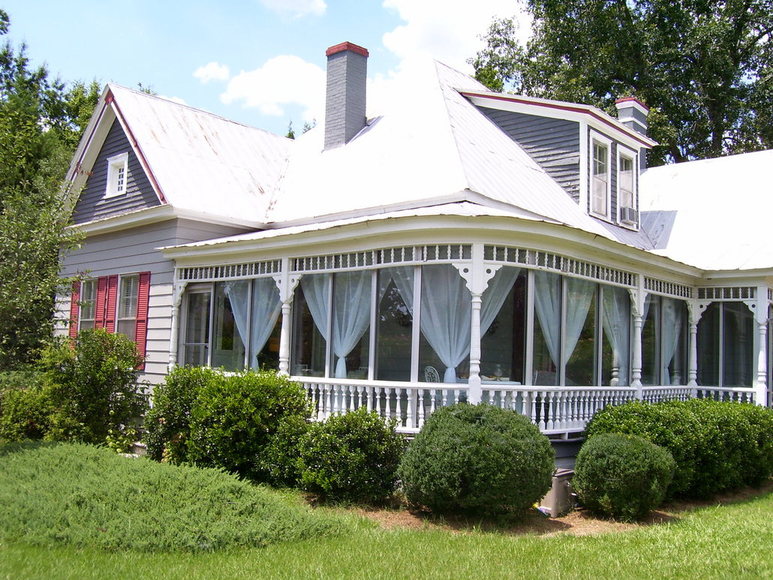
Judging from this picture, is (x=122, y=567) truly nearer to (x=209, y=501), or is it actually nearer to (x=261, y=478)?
(x=209, y=501)

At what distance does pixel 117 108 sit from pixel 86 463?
966 centimetres

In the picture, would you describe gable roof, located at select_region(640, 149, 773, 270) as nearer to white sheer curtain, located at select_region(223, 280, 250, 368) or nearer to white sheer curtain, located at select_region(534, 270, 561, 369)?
white sheer curtain, located at select_region(534, 270, 561, 369)

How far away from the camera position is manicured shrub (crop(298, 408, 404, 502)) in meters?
9.48

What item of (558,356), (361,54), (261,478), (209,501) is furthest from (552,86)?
(209,501)

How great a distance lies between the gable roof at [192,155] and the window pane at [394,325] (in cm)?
524

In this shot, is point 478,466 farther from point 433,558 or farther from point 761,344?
point 761,344

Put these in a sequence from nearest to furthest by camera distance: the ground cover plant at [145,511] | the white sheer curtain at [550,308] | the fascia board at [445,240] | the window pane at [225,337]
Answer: the ground cover plant at [145,511] → the fascia board at [445,240] → the white sheer curtain at [550,308] → the window pane at [225,337]

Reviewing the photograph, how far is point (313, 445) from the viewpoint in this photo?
32.1 ft

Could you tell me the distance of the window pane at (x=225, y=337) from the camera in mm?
14211

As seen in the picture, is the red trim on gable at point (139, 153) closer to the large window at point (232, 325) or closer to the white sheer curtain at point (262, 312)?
the large window at point (232, 325)

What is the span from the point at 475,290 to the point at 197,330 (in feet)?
23.0

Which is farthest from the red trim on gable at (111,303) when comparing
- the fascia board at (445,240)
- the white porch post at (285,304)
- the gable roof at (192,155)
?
the white porch post at (285,304)

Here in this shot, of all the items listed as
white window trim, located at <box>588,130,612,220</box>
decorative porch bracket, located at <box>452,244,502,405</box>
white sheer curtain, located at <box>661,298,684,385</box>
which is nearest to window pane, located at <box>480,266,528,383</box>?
decorative porch bracket, located at <box>452,244,502,405</box>

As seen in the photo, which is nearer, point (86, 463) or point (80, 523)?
point (80, 523)
